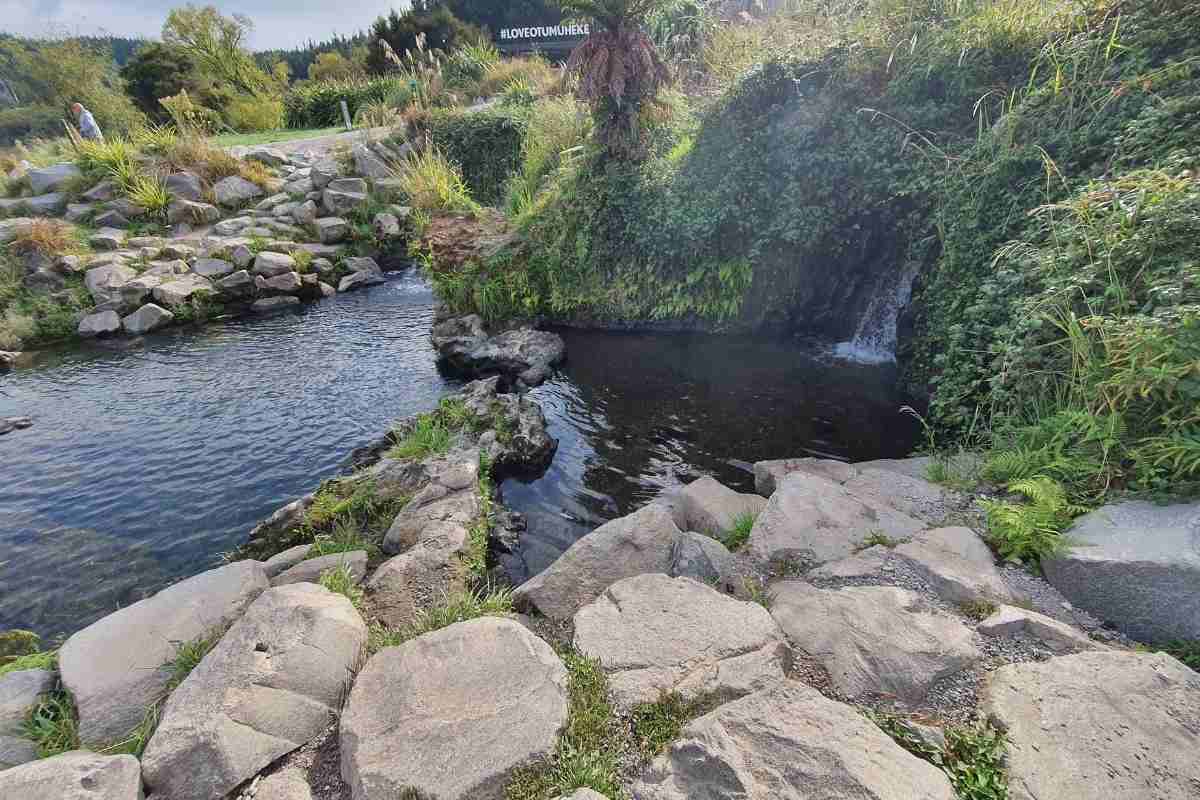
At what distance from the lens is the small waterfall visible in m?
6.70

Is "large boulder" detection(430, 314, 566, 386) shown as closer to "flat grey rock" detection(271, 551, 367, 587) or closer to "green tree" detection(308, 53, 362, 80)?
"flat grey rock" detection(271, 551, 367, 587)

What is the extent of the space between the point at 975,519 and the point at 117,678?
15.7ft

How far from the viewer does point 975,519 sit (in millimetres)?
3285

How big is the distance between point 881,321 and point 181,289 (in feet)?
39.0

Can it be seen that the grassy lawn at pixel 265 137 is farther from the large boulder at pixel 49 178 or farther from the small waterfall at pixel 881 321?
the small waterfall at pixel 881 321

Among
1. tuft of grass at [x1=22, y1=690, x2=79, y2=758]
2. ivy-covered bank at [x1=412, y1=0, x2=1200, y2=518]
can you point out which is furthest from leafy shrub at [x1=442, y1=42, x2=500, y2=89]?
tuft of grass at [x1=22, y1=690, x2=79, y2=758]

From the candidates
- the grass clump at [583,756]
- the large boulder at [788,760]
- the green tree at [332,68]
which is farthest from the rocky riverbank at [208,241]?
the green tree at [332,68]

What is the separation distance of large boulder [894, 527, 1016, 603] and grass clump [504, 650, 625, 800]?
1.76 meters

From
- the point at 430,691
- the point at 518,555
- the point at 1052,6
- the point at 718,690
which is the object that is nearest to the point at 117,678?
the point at 430,691

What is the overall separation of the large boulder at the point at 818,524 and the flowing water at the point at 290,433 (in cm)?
147

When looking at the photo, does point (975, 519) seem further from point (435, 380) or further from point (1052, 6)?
point (435, 380)

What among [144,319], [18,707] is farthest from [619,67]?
[144,319]

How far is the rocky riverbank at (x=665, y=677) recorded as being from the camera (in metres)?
1.90

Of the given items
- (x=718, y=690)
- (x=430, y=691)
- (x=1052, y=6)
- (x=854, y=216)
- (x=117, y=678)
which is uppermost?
(x=1052, y=6)
